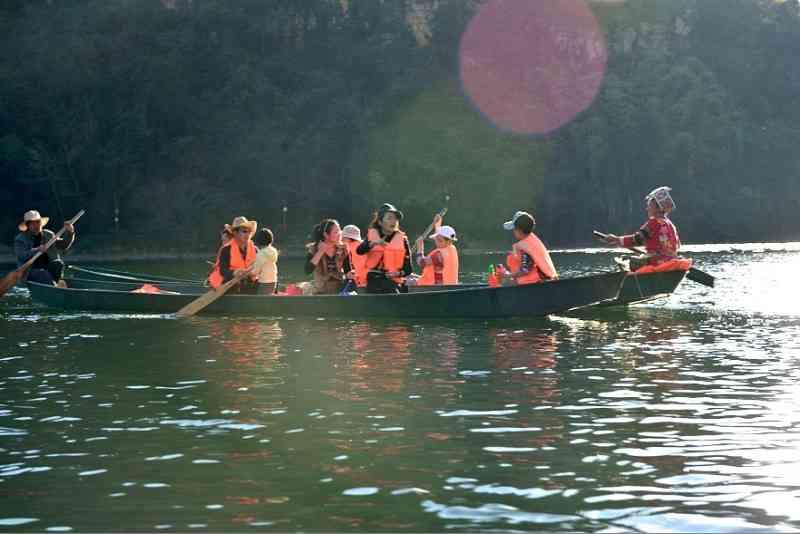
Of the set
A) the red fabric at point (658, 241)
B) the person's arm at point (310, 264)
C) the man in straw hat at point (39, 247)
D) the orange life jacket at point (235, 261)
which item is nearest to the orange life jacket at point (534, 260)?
the red fabric at point (658, 241)

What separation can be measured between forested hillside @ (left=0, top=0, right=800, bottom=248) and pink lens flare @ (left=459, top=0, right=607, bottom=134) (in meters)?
0.92

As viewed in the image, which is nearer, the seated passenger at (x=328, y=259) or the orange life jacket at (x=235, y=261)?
the seated passenger at (x=328, y=259)

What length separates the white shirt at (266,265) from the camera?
2067cm

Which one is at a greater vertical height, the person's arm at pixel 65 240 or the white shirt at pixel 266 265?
the person's arm at pixel 65 240

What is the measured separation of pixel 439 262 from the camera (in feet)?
68.6

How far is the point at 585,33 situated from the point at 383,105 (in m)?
15.8

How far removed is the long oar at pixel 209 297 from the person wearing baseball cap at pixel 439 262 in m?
2.92

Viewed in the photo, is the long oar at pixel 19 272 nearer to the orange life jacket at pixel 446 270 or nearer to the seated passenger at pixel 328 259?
the seated passenger at pixel 328 259

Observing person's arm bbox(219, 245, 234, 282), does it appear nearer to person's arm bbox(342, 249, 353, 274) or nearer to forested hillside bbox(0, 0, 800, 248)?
person's arm bbox(342, 249, 353, 274)

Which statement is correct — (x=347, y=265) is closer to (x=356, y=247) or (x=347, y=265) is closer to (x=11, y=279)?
(x=356, y=247)

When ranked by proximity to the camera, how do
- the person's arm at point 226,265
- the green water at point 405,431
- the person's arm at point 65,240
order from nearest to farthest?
the green water at point 405,431
the person's arm at point 226,265
the person's arm at point 65,240

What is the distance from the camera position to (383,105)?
222 ft

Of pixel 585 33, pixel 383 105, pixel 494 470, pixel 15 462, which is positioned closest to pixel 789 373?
pixel 494 470

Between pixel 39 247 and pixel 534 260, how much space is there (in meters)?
9.28
